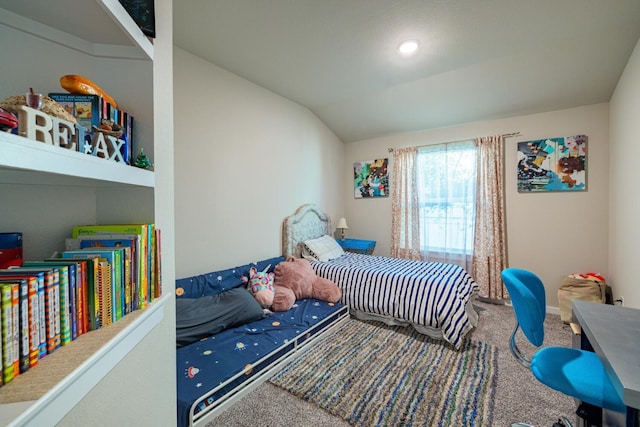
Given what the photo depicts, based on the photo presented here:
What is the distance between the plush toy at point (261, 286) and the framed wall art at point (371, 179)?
2.42 meters

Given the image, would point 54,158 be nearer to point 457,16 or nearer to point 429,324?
point 457,16

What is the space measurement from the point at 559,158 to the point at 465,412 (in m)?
3.03

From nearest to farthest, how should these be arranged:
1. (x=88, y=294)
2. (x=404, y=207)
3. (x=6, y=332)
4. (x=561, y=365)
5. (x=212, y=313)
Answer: (x=6, y=332), (x=88, y=294), (x=561, y=365), (x=212, y=313), (x=404, y=207)

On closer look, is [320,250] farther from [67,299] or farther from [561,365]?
[67,299]

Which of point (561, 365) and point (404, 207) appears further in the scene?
point (404, 207)

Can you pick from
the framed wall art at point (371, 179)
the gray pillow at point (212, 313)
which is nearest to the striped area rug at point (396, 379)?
the gray pillow at point (212, 313)

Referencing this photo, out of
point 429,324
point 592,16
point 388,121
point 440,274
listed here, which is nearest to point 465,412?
point 429,324

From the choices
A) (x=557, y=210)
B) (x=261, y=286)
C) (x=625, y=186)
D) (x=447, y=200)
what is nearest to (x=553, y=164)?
(x=557, y=210)

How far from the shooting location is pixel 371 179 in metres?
4.35

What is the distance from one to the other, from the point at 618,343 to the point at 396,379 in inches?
51.2

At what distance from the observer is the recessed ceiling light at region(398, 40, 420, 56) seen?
2.23m

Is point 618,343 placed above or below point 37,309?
below

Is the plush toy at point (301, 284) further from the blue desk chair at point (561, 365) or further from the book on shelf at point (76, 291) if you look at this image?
the book on shelf at point (76, 291)

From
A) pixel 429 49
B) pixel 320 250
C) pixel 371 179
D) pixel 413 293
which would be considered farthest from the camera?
pixel 371 179
